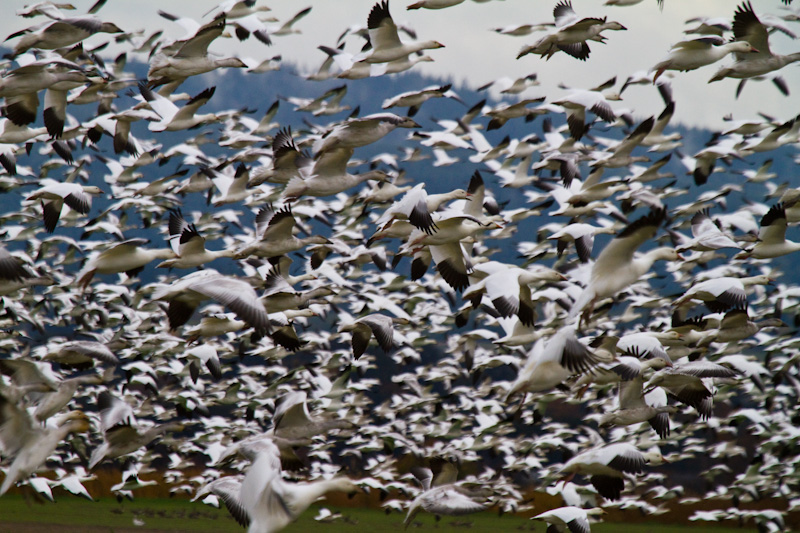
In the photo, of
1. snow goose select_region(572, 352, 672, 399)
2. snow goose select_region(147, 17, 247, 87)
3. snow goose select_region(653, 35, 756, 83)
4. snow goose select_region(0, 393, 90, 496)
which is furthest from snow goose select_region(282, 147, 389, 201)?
snow goose select_region(653, 35, 756, 83)

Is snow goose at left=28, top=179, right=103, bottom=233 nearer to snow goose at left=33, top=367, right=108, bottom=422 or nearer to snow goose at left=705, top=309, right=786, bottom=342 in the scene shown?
snow goose at left=33, top=367, right=108, bottom=422

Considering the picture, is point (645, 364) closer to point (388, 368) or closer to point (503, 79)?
point (503, 79)

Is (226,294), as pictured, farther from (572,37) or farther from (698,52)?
Result: (698,52)

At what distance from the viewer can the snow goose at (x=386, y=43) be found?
10492 millimetres

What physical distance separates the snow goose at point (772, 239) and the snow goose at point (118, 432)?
761cm

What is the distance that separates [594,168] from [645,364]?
4.03 meters

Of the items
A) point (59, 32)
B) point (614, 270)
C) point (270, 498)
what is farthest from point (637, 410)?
point (59, 32)

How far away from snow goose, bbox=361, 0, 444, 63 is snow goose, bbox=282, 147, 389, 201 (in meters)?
1.58

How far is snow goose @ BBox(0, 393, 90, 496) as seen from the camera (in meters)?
7.95

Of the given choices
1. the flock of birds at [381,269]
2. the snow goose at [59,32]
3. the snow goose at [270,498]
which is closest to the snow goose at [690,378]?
the flock of birds at [381,269]

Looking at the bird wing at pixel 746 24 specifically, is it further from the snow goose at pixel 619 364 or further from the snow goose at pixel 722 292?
the snow goose at pixel 619 364

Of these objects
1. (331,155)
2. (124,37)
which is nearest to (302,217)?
(124,37)

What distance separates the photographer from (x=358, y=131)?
9742 millimetres

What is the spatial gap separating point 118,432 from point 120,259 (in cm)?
200
